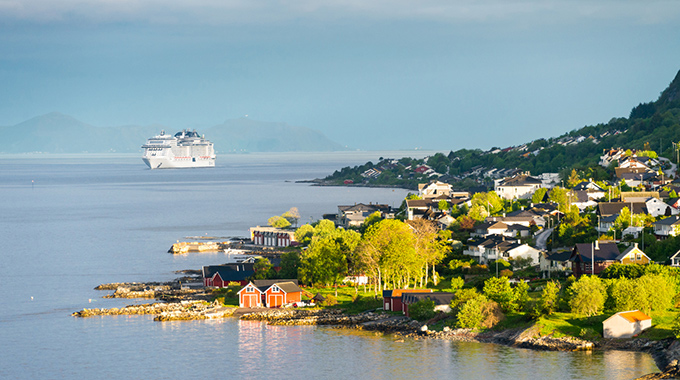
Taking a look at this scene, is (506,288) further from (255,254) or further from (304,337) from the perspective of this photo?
(255,254)

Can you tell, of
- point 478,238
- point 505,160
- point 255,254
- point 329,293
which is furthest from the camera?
point 505,160

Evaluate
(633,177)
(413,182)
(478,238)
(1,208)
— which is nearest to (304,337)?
(478,238)

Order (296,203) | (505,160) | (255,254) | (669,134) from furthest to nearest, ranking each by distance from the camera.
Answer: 1. (505,160)
2. (296,203)
3. (669,134)
4. (255,254)

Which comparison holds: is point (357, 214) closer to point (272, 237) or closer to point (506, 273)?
point (272, 237)

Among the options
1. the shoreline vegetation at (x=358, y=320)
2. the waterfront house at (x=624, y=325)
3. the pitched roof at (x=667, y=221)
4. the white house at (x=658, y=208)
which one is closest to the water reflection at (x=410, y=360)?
the shoreline vegetation at (x=358, y=320)

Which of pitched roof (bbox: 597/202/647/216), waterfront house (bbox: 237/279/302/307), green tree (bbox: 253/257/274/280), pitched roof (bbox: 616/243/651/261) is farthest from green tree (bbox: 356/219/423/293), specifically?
pitched roof (bbox: 597/202/647/216)

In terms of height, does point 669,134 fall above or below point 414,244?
above
